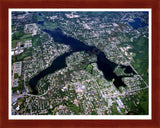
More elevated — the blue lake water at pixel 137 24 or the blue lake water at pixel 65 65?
the blue lake water at pixel 137 24

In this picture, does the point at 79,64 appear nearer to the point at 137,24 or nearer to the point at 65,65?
the point at 65,65

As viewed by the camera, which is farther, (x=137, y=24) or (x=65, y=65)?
(x=137, y=24)

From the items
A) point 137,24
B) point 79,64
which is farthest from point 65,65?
point 137,24

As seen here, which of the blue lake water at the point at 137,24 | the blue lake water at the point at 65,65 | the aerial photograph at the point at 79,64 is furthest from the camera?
the blue lake water at the point at 137,24

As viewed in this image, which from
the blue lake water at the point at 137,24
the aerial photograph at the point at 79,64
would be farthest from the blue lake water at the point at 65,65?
the blue lake water at the point at 137,24

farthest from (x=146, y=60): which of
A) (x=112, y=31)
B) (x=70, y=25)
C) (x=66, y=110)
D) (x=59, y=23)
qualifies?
(x=59, y=23)

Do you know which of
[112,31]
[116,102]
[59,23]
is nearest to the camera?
[116,102]

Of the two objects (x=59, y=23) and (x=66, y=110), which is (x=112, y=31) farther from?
(x=66, y=110)

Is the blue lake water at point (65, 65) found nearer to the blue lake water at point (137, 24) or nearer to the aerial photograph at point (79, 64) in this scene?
the aerial photograph at point (79, 64)
